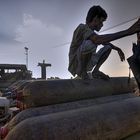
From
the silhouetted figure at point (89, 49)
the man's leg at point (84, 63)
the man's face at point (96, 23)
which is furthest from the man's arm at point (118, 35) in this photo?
the man's face at point (96, 23)

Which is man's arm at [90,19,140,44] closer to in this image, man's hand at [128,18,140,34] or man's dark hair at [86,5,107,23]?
man's hand at [128,18,140,34]

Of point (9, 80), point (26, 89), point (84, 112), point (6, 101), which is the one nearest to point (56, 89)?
point (26, 89)

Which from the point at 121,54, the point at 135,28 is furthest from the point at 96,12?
the point at 135,28

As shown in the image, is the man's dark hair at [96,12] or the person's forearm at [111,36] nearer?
the person's forearm at [111,36]

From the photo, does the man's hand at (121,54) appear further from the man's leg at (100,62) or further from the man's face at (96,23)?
the man's face at (96,23)

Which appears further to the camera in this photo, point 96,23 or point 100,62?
point 100,62

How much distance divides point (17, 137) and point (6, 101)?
645 centimetres

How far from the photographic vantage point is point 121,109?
3053 mm

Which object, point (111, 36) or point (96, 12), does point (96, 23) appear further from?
point (111, 36)

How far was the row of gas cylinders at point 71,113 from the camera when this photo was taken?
220 cm

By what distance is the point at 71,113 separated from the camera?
100.0 inches

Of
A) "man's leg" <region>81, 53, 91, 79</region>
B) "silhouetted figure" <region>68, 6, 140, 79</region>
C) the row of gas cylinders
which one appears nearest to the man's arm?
"silhouetted figure" <region>68, 6, 140, 79</region>

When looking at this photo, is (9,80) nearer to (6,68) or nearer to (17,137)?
(6,68)

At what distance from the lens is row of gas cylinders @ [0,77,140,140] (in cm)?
220
